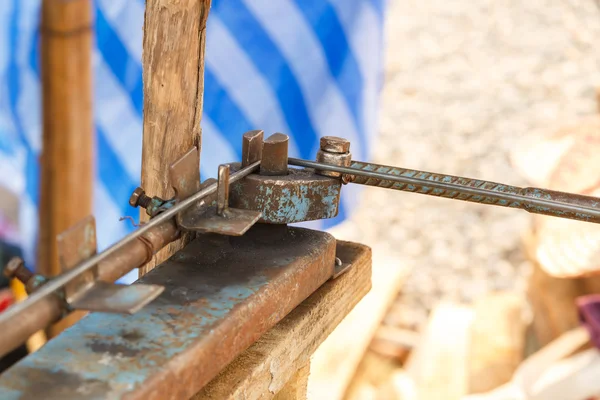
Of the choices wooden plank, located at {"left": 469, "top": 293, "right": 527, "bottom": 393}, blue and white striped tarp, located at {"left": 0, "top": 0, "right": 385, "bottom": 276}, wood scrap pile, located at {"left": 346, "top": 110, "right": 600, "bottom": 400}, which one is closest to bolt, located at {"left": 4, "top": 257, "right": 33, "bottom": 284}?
blue and white striped tarp, located at {"left": 0, "top": 0, "right": 385, "bottom": 276}

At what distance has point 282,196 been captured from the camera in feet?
3.95

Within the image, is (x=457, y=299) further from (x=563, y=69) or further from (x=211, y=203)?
(x=211, y=203)

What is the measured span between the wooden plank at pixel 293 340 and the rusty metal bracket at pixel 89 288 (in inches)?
8.1

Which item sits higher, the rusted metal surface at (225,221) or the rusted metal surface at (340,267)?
the rusted metal surface at (225,221)

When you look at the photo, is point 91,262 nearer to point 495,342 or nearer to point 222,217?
point 222,217

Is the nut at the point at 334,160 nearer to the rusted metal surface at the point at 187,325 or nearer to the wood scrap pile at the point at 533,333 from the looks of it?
the rusted metal surface at the point at 187,325

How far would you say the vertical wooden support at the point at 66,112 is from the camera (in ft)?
7.91

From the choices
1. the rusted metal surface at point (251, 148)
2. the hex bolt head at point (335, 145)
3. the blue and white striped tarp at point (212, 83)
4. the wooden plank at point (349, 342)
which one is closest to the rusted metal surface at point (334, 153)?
the hex bolt head at point (335, 145)

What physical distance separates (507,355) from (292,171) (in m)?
3.48

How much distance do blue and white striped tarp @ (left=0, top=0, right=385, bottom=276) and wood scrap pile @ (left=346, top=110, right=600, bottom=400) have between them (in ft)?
4.46

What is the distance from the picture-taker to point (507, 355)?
14.3ft

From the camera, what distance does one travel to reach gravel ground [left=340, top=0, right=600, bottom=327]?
5566mm

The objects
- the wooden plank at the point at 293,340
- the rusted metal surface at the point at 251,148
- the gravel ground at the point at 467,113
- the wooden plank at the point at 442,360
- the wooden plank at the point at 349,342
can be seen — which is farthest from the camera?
the gravel ground at the point at 467,113

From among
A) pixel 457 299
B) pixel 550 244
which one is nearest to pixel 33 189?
pixel 550 244
